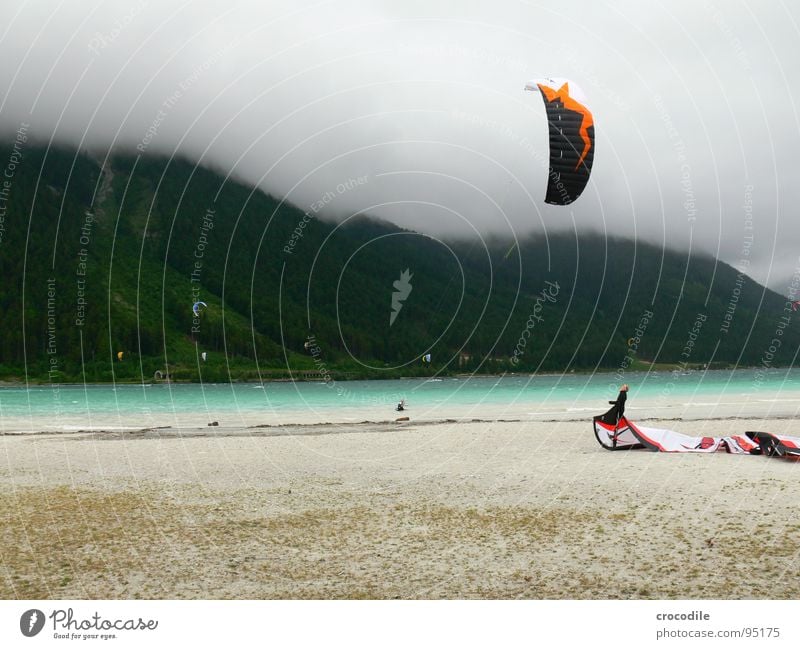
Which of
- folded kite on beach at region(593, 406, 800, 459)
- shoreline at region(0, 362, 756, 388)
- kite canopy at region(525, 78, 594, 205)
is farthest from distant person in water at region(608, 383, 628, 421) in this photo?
shoreline at region(0, 362, 756, 388)

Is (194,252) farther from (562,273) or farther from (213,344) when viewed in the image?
(562,273)

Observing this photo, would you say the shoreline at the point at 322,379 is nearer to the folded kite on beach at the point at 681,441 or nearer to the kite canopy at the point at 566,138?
the folded kite on beach at the point at 681,441

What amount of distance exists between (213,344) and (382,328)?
40487 millimetres

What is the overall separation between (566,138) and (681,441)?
9.67 meters

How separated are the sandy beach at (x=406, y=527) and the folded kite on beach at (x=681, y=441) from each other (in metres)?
0.74

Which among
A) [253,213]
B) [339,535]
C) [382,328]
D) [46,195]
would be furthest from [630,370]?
[339,535]

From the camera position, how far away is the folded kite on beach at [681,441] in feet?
56.4

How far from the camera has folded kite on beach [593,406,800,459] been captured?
1719 centimetres

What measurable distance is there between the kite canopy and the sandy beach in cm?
713

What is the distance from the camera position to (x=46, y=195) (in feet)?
622

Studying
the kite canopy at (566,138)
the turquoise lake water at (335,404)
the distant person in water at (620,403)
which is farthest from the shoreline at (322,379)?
the kite canopy at (566,138)

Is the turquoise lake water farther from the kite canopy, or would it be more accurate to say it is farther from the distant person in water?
the kite canopy

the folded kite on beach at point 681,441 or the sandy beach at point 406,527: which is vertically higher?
the folded kite on beach at point 681,441

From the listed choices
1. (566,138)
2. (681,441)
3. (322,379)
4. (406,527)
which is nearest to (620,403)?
(681,441)
